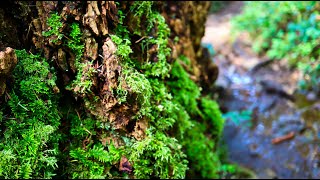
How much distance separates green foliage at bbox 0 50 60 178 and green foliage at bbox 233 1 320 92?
5.39 meters

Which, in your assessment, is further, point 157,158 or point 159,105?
point 159,105

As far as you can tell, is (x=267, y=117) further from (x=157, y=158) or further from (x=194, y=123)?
(x=157, y=158)

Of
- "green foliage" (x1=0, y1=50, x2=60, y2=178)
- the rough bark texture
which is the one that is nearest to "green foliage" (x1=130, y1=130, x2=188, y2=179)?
"green foliage" (x1=0, y1=50, x2=60, y2=178)

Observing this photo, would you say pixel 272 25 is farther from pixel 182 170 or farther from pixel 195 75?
pixel 182 170

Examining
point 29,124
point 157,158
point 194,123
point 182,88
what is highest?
point 182,88

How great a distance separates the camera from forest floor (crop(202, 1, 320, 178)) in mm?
5234

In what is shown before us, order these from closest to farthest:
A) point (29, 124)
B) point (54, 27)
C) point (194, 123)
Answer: point (29, 124)
point (54, 27)
point (194, 123)

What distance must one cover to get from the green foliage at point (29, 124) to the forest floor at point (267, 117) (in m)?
3.68

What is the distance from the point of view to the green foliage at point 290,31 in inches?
238

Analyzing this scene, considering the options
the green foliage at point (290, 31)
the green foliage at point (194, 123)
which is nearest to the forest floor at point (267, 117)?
the green foliage at point (290, 31)

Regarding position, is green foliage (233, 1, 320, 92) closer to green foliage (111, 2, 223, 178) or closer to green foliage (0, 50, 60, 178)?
green foliage (111, 2, 223, 178)

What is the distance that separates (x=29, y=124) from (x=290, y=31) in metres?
6.64

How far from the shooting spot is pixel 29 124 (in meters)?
1.88

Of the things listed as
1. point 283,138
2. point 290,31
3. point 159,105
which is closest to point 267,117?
point 283,138
